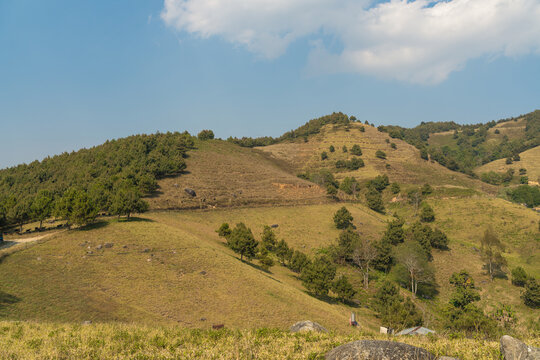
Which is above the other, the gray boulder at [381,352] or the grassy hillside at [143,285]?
the gray boulder at [381,352]

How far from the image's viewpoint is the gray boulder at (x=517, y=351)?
820 cm

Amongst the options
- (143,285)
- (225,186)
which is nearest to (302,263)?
(143,285)

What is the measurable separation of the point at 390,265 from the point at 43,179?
9493 centimetres

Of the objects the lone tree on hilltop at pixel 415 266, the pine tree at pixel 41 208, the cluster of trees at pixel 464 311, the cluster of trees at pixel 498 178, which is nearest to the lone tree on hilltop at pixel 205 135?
the pine tree at pixel 41 208

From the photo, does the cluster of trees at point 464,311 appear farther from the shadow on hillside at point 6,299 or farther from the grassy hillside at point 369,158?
the grassy hillside at point 369,158

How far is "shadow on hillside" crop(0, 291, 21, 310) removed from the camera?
74.0ft

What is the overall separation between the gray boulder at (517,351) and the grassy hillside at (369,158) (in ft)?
398

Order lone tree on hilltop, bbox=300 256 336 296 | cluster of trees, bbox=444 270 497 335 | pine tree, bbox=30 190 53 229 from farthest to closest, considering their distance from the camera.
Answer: pine tree, bbox=30 190 53 229 → lone tree on hilltop, bbox=300 256 336 296 → cluster of trees, bbox=444 270 497 335

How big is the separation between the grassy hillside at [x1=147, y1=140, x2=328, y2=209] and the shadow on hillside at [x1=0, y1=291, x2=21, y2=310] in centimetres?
4003

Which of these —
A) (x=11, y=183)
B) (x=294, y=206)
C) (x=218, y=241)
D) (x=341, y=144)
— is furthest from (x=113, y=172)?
(x=341, y=144)

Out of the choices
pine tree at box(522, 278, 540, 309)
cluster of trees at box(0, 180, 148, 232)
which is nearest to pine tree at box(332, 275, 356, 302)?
pine tree at box(522, 278, 540, 309)

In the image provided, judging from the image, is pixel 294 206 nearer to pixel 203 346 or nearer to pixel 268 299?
pixel 268 299

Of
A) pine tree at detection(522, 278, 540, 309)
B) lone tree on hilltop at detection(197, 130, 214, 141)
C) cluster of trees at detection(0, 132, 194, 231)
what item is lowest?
pine tree at detection(522, 278, 540, 309)

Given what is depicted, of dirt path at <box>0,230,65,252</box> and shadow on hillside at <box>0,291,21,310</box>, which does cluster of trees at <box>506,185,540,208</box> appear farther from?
dirt path at <box>0,230,65,252</box>
